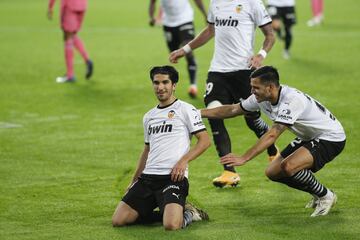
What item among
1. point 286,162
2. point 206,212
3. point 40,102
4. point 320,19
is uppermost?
point 286,162

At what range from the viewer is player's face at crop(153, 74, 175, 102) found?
942cm

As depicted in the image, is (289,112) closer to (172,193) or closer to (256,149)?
(256,149)

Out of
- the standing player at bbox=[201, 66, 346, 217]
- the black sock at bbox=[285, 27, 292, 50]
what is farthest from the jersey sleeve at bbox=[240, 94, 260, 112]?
the black sock at bbox=[285, 27, 292, 50]

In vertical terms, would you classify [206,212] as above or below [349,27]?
above

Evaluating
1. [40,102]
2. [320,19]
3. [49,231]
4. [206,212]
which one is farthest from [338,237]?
[320,19]

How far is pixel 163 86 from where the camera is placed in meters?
9.44

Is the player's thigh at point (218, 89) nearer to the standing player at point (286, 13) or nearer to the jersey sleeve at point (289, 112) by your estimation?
the jersey sleeve at point (289, 112)

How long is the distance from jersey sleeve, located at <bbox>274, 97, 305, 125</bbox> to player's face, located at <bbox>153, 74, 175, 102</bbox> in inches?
44.7

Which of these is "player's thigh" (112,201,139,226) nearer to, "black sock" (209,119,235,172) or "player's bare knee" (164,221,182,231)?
"player's bare knee" (164,221,182,231)

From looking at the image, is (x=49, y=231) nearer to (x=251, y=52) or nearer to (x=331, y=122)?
(x=331, y=122)

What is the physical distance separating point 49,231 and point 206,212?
172 cm

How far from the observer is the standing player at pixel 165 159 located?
925 centimetres

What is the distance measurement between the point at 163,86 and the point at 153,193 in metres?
1.09

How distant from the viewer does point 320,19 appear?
27797mm
